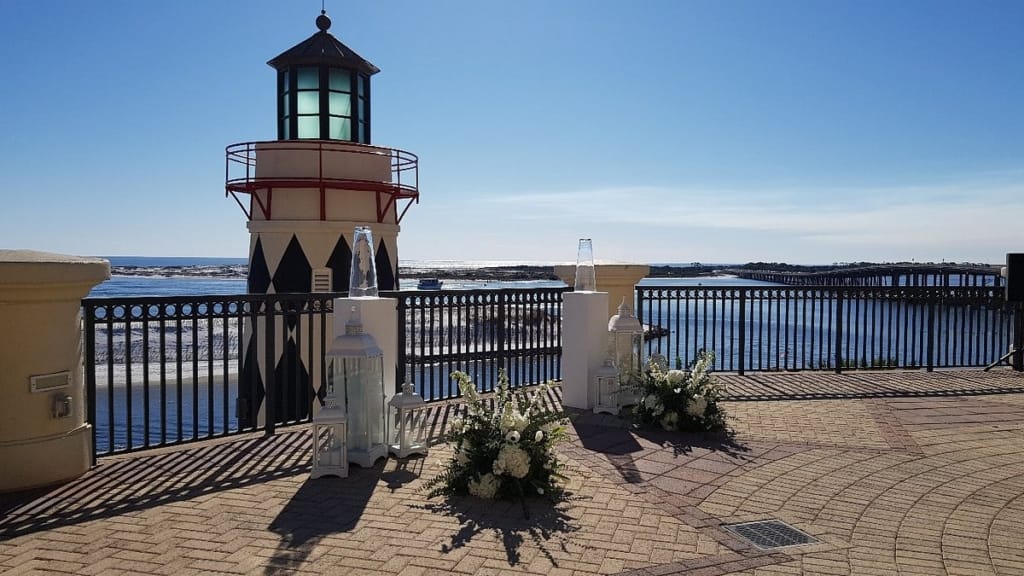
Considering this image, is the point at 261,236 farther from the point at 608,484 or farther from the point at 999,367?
the point at 999,367

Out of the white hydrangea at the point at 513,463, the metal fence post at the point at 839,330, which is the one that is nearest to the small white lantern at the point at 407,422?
the white hydrangea at the point at 513,463

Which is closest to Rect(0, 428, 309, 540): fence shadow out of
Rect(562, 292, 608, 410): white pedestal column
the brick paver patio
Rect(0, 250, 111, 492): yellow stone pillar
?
the brick paver patio

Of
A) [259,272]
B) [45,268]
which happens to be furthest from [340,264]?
[45,268]

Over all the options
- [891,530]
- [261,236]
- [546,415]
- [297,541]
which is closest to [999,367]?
[891,530]

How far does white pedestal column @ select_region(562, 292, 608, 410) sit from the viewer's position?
27.7 ft

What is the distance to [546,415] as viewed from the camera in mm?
5602

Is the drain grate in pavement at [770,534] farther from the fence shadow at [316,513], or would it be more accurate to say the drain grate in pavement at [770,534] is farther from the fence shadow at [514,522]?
the fence shadow at [316,513]

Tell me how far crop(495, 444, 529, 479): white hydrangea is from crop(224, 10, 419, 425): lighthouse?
9.74 metres

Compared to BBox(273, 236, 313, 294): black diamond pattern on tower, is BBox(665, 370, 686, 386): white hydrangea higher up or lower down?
lower down

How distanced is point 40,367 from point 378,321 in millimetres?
2460

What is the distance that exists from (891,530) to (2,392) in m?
5.90

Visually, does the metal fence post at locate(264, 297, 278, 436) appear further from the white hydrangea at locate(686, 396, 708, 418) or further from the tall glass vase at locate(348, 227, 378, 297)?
the white hydrangea at locate(686, 396, 708, 418)

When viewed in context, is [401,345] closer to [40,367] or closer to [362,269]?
[362,269]

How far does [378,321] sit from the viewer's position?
21.5ft
